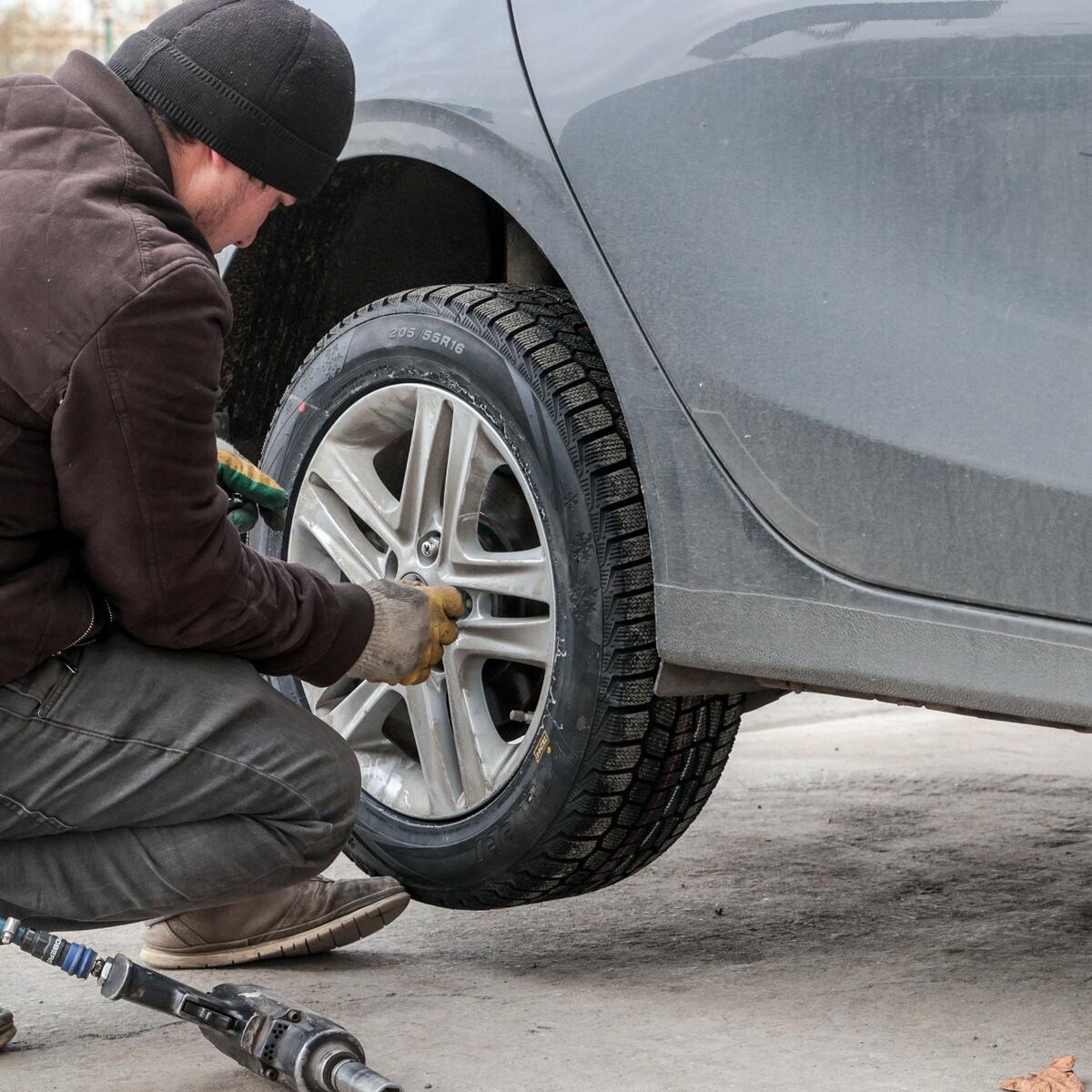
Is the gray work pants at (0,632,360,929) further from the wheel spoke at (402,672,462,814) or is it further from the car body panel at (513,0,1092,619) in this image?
the car body panel at (513,0,1092,619)

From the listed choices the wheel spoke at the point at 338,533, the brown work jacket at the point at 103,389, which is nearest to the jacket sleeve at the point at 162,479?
the brown work jacket at the point at 103,389

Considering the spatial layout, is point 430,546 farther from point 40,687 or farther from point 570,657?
point 40,687

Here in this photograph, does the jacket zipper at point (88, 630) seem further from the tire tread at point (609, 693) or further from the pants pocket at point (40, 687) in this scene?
the tire tread at point (609, 693)

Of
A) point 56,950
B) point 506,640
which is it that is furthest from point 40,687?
point 506,640

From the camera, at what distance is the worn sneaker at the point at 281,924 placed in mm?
2162

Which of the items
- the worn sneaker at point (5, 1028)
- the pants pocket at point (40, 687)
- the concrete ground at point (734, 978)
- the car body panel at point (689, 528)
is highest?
the car body panel at point (689, 528)

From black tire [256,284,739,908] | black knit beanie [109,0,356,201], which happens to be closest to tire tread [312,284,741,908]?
black tire [256,284,739,908]

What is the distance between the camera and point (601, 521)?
6.45 ft

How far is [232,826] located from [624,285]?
77 centimetres

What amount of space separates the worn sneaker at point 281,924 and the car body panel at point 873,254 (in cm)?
82

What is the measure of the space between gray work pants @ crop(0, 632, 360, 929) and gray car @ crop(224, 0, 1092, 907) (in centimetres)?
39

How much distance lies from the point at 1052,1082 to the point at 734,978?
525 mm

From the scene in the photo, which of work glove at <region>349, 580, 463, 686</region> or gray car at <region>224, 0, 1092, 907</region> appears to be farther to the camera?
work glove at <region>349, 580, 463, 686</region>

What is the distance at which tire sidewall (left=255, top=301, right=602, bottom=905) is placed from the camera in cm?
199
